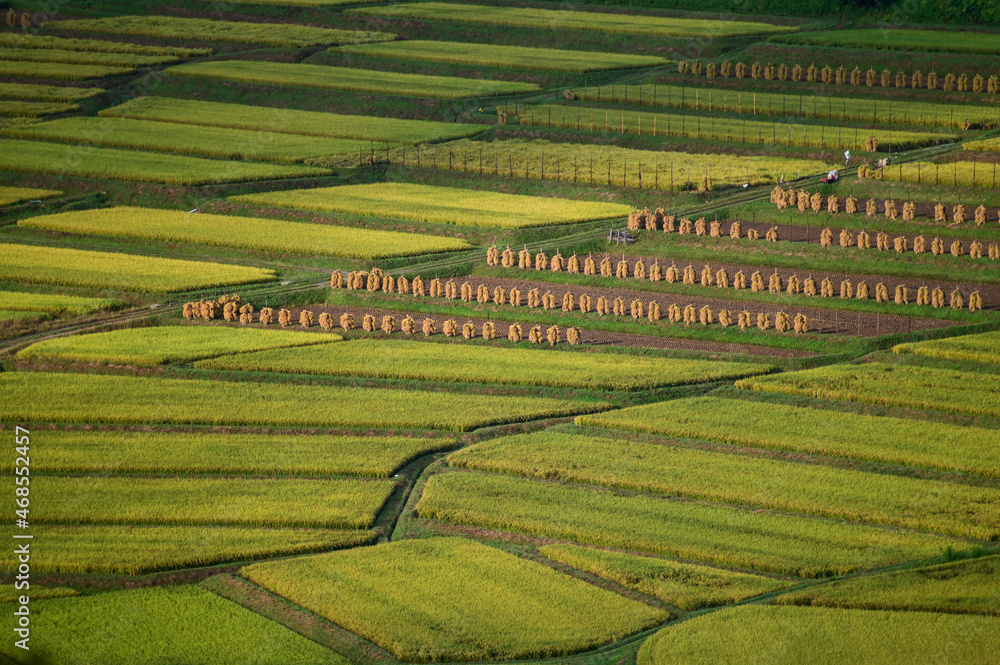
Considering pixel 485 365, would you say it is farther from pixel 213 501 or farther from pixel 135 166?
pixel 135 166

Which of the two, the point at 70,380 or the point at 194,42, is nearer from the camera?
the point at 70,380

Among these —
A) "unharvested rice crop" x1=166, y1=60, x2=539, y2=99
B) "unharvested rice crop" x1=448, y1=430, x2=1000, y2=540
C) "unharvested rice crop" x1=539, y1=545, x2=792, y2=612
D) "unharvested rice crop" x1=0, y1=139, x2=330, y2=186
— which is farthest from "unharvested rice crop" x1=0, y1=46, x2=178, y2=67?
"unharvested rice crop" x1=539, y1=545, x2=792, y2=612

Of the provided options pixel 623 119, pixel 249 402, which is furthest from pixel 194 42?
pixel 249 402

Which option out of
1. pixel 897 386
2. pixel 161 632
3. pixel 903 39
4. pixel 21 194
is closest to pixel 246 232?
pixel 21 194

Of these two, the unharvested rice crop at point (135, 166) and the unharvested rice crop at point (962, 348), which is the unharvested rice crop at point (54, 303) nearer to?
the unharvested rice crop at point (135, 166)

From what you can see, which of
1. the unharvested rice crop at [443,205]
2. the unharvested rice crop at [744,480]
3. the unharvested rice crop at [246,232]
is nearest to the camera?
the unharvested rice crop at [744,480]

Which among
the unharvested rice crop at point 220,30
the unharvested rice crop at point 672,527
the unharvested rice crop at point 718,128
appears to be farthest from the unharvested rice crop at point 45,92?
the unharvested rice crop at point 672,527

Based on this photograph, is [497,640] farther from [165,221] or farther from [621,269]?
[165,221]
